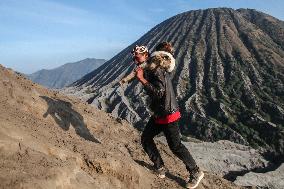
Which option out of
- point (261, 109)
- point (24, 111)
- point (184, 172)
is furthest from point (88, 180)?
point (261, 109)

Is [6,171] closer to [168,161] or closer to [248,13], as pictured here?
[168,161]

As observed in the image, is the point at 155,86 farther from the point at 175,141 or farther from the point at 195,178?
the point at 195,178

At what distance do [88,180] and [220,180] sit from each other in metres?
5.91

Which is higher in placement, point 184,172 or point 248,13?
point 248,13

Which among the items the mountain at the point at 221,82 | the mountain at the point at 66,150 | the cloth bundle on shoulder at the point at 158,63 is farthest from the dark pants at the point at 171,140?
the mountain at the point at 221,82

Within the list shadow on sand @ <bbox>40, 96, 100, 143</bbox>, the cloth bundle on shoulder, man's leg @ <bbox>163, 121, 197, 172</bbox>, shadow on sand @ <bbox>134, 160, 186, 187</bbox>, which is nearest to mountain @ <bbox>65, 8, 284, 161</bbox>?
shadow on sand @ <bbox>40, 96, 100, 143</bbox>

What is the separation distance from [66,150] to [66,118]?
Answer: 2.90 meters

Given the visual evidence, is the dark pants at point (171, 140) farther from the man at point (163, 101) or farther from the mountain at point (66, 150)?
the mountain at point (66, 150)

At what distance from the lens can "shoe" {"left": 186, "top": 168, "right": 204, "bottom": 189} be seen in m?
8.76

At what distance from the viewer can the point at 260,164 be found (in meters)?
41.5

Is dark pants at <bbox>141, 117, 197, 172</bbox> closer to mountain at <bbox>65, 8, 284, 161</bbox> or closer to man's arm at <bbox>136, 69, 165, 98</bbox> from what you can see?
man's arm at <bbox>136, 69, 165, 98</bbox>

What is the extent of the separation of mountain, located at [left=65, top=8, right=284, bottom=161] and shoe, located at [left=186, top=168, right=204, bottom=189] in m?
40.2

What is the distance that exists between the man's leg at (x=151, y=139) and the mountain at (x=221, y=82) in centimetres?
4024

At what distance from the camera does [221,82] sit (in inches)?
3081
